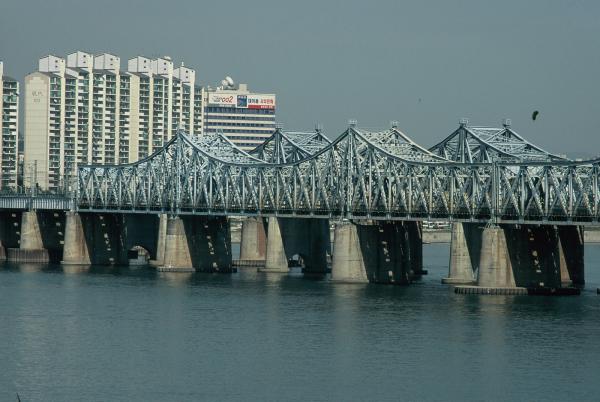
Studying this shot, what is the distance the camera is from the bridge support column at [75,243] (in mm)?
165500

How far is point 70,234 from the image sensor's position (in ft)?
552

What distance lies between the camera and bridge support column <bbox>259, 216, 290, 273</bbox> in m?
158

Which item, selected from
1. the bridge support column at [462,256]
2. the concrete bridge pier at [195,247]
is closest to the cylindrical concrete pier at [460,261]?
the bridge support column at [462,256]

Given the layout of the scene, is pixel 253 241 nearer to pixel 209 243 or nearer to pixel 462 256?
pixel 209 243

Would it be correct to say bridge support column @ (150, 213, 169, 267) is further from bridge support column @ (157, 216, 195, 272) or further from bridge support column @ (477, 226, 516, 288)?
bridge support column @ (477, 226, 516, 288)

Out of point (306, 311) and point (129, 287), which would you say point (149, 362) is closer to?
point (306, 311)

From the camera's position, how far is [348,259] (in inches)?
5443

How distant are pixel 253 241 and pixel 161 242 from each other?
9869 mm

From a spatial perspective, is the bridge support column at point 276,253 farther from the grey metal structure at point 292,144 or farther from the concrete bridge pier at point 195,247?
the grey metal structure at point 292,144

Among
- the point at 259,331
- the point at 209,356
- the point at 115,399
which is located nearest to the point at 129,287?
the point at 259,331

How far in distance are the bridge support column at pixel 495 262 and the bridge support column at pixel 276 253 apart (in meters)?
36.9

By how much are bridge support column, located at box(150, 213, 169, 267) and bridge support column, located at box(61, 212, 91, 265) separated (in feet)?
25.8

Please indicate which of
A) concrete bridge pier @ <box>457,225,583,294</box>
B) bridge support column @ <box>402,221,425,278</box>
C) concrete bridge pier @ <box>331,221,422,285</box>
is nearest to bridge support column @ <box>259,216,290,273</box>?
bridge support column @ <box>402,221,425,278</box>

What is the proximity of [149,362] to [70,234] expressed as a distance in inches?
3255
